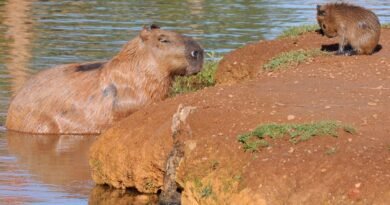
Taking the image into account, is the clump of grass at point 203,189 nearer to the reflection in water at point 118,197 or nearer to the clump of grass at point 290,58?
the reflection in water at point 118,197

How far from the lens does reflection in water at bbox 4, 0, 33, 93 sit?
54.2ft

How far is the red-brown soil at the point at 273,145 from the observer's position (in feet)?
26.5

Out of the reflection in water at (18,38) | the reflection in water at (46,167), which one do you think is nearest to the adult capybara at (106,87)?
the reflection in water at (46,167)

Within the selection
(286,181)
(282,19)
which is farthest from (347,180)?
(282,19)

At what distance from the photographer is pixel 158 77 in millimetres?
12914

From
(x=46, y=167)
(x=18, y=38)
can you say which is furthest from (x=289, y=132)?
(x=18, y=38)

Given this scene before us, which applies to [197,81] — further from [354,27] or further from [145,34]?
[354,27]

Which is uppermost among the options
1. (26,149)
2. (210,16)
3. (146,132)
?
(146,132)

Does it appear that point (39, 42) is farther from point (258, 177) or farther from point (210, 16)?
point (258, 177)

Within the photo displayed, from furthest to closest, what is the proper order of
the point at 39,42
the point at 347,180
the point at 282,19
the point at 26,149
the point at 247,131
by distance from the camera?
the point at 282,19 → the point at 39,42 → the point at 26,149 → the point at 247,131 → the point at 347,180

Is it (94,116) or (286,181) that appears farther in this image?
(94,116)

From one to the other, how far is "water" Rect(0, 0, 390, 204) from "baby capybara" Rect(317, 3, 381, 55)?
111 inches

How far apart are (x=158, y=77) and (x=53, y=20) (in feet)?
35.9

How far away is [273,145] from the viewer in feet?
28.5
